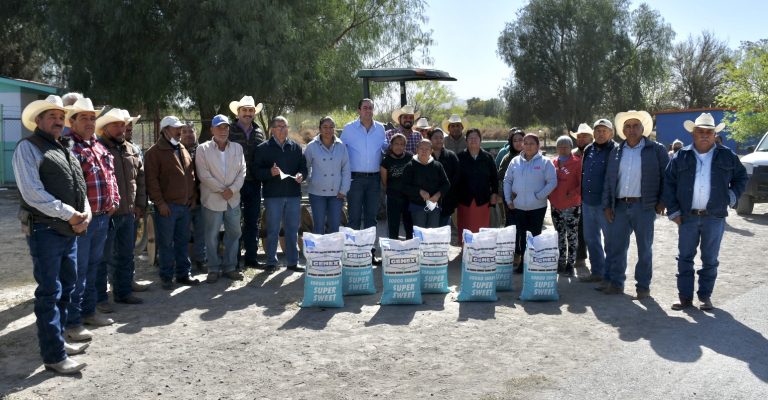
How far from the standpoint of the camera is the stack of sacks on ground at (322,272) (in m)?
6.81

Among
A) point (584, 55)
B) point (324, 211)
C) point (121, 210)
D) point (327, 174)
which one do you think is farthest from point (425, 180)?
point (584, 55)

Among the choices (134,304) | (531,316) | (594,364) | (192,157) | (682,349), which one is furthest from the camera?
(192,157)

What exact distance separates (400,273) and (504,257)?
1.28 meters

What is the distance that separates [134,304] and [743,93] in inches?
878

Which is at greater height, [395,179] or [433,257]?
[395,179]

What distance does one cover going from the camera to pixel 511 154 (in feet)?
31.3

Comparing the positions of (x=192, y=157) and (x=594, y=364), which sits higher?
(x=192, y=157)

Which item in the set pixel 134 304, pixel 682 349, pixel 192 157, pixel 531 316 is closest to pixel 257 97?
pixel 192 157

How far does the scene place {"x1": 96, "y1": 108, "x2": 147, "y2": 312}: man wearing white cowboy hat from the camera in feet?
22.1

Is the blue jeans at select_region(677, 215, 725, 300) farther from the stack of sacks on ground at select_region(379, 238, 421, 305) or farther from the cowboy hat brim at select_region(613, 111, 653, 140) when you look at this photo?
the stack of sacks on ground at select_region(379, 238, 421, 305)

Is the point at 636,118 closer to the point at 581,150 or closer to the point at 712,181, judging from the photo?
the point at 712,181

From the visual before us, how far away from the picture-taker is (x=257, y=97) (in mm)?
20062

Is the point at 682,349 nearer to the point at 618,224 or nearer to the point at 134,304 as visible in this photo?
the point at 618,224

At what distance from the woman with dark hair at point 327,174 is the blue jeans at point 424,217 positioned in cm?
92
